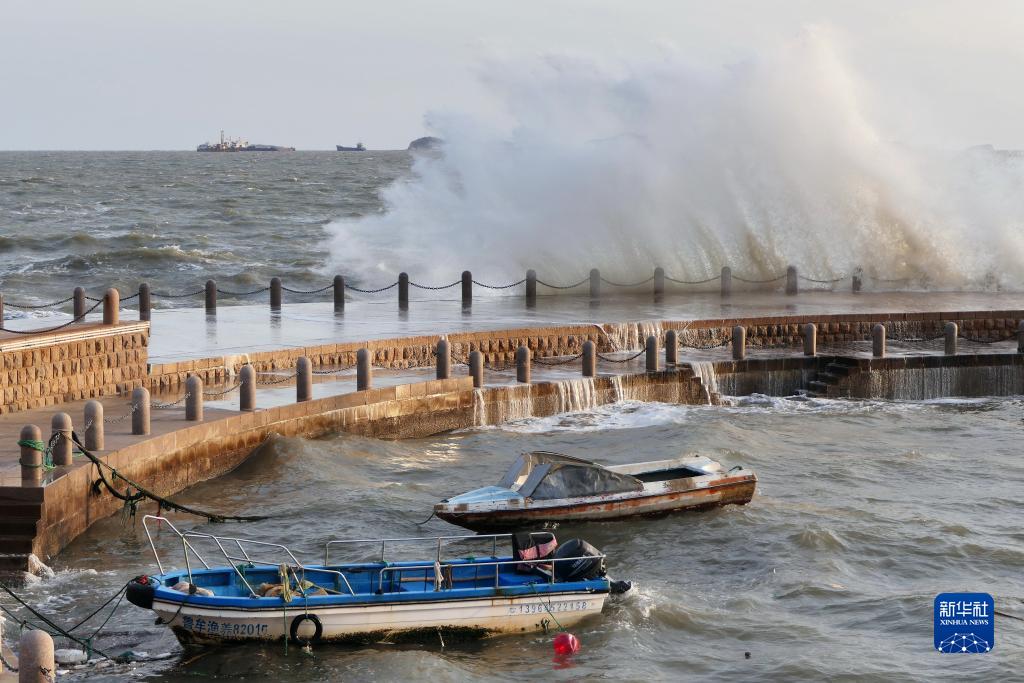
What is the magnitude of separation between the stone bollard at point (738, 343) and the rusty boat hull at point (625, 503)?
7.50 metres

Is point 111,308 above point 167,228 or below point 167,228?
below

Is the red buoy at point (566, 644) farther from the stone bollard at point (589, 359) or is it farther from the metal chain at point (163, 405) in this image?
the stone bollard at point (589, 359)

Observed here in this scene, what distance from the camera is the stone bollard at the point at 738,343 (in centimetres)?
2570

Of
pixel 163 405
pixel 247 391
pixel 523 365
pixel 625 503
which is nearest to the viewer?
pixel 625 503

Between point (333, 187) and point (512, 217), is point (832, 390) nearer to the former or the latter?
point (512, 217)

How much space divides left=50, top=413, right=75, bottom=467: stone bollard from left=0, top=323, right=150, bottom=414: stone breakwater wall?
10.4ft

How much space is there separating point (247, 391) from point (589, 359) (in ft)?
22.1

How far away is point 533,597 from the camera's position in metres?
13.6

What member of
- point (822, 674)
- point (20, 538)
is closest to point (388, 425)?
point (20, 538)

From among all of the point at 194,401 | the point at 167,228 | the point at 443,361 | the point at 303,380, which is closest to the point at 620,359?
the point at 443,361

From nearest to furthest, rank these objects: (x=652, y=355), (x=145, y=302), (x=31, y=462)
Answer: (x=31, y=462) → (x=652, y=355) → (x=145, y=302)

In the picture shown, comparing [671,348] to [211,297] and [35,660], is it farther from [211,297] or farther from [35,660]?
[35,660]

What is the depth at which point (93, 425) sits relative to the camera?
1584cm

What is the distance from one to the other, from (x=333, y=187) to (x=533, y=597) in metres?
84.7
